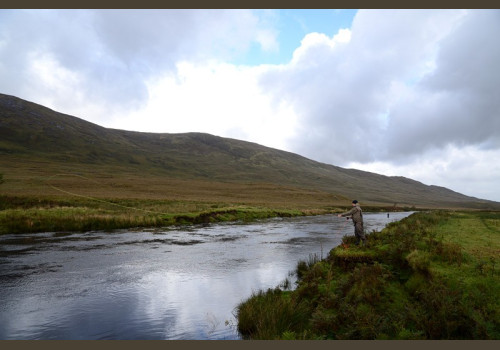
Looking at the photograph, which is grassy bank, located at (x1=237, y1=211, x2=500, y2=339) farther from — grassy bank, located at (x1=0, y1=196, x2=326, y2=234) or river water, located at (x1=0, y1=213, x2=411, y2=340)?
grassy bank, located at (x1=0, y1=196, x2=326, y2=234)

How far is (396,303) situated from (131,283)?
11.5 meters

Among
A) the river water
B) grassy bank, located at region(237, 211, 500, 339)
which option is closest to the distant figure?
grassy bank, located at region(237, 211, 500, 339)

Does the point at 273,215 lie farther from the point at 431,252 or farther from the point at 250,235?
the point at 431,252

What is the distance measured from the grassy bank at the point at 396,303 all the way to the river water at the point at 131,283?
5.83 ft

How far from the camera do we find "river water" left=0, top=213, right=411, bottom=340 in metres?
10.9

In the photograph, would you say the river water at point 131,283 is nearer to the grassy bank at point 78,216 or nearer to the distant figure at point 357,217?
the grassy bank at point 78,216

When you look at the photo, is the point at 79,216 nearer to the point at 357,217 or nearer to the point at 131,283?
the point at 131,283

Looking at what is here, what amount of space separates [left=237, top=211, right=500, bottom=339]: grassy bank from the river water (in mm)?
1778

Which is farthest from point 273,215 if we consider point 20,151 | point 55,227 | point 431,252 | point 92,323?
point 20,151

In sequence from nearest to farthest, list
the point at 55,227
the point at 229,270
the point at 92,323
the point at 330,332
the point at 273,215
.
Result: the point at 330,332, the point at 92,323, the point at 229,270, the point at 55,227, the point at 273,215

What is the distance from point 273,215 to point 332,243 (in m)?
33.2

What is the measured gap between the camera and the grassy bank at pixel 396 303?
8.52 meters

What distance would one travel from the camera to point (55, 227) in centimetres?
3269

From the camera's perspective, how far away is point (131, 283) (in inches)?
625
